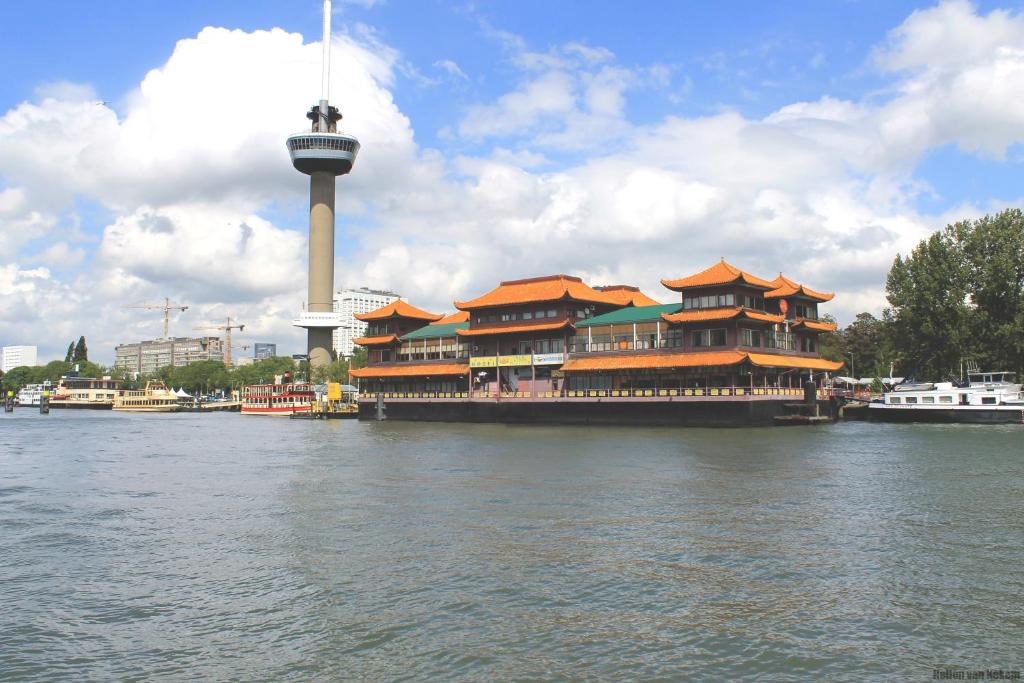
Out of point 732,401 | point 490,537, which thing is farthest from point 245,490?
point 732,401

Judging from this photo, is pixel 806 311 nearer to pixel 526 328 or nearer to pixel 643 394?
pixel 643 394

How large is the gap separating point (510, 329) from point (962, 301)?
A: 41.6 m

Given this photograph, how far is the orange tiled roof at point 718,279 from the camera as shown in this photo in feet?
217

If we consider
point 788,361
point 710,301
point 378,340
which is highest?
point 710,301

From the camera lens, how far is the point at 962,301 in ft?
243

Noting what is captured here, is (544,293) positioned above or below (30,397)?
above

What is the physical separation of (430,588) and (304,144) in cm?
12850

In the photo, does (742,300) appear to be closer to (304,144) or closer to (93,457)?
(93,457)

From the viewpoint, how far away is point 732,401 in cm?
6338

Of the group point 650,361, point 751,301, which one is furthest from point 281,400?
point 751,301

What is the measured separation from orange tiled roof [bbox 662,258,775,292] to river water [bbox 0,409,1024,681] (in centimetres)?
3398

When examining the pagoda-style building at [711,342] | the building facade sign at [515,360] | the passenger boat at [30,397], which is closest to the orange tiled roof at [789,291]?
the pagoda-style building at [711,342]

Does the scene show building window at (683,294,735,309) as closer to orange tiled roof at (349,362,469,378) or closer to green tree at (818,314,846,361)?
orange tiled roof at (349,362,469,378)

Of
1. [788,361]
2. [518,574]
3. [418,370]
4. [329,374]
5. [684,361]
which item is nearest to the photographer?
[518,574]
